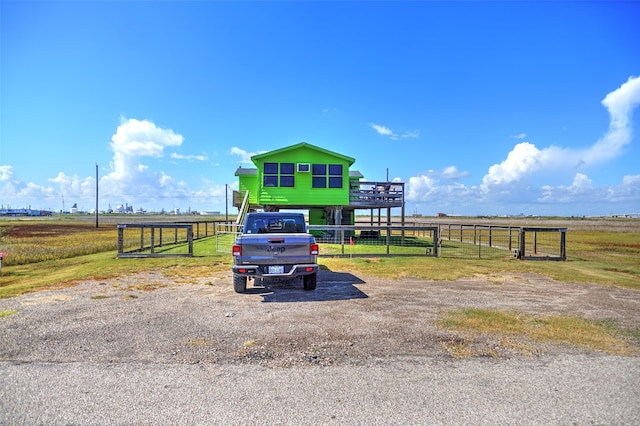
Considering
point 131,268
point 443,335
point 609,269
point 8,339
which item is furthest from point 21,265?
point 609,269

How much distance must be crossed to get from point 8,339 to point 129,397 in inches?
126

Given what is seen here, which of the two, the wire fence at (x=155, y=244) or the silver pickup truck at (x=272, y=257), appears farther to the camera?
the wire fence at (x=155, y=244)

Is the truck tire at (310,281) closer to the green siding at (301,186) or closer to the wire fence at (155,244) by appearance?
the wire fence at (155,244)

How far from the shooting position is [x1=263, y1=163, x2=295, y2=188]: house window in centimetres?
2372

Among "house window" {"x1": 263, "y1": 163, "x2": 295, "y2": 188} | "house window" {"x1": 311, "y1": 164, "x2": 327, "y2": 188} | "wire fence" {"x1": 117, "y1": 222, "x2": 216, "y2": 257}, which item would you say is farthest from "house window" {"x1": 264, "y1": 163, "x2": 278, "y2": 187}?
"wire fence" {"x1": 117, "y1": 222, "x2": 216, "y2": 257}

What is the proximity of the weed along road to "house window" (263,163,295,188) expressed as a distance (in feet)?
52.7

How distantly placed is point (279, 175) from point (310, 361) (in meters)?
19.9

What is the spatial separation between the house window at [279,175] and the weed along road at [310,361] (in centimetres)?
1605

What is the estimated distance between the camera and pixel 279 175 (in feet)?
77.9

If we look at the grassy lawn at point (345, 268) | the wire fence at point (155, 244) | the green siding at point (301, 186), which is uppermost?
the green siding at point (301, 186)

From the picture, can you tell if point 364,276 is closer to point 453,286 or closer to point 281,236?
point 453,286

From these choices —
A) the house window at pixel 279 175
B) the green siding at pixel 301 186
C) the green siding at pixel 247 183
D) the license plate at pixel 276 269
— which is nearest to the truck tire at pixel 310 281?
the license plate at pixel 276 269

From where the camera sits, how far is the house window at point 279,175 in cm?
2372

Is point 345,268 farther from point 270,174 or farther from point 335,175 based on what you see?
point 270,174
